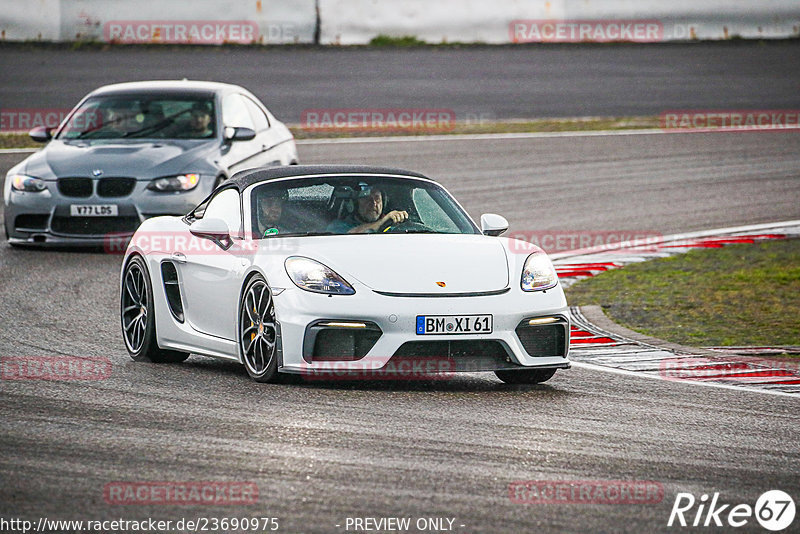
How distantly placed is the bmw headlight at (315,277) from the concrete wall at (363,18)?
18734 millimetres

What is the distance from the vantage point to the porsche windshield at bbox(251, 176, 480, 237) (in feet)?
28.6

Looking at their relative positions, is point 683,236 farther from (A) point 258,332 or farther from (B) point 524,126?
(B) point 524,126

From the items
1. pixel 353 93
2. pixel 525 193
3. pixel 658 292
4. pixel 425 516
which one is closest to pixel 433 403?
pixel 425 516

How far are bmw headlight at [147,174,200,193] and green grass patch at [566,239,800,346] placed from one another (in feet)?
12.7

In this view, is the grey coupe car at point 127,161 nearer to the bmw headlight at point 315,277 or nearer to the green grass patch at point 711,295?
the green grass patch at point 711,295

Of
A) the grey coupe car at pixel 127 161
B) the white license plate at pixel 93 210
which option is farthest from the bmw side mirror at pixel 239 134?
the white license plate at pixel 93 210

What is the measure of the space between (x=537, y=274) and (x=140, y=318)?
265cm

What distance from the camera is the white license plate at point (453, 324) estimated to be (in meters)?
7.71

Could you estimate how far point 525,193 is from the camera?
1838 centimetres

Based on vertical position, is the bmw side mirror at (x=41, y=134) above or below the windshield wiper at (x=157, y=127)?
below

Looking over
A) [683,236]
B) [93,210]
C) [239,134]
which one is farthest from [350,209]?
[683,236]

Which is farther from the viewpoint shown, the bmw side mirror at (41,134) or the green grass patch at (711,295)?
the bmw side mirror at (41,134)

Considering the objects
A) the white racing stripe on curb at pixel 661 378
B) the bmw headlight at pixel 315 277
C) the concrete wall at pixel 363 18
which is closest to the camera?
the bmw headlight at pixel 315 277

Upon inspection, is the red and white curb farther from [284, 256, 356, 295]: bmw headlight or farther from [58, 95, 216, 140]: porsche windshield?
[58, 95, 216, 140]: porsche windshield
